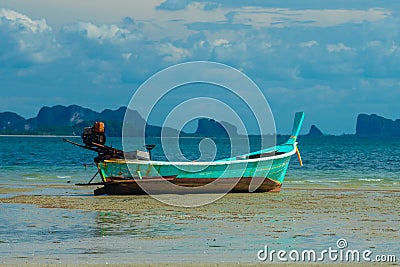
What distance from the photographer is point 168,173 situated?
81.0 feet

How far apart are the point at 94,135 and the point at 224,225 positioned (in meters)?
8.68

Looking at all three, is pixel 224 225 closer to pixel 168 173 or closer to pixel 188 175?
pixel 168 173

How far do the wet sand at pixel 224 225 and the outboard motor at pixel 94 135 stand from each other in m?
1.84

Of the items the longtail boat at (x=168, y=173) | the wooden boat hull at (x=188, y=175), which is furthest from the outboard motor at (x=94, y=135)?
the wooden boat hull at (x=188, y=175)

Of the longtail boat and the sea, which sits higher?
the longtail boat

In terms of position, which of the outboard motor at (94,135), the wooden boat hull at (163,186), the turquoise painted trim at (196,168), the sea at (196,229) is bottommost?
the sea at (196,229)

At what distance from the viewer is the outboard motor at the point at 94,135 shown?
960 inches

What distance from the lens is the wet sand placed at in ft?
43.2

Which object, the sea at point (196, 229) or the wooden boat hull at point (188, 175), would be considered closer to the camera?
the sea at point (196, 229)

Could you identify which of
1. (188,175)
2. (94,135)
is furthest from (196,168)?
(94,135)

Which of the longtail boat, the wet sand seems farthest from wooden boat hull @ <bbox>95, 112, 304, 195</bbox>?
the wet sand

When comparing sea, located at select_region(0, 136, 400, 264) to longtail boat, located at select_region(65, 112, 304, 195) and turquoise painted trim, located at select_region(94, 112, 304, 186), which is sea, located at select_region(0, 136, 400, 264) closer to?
longtail boat, located at select_region(65, 112, 304, 195)

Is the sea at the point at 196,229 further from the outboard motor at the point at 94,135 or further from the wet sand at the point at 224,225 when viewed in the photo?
the outboard motor at the point at 94,135

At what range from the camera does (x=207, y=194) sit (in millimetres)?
24938
